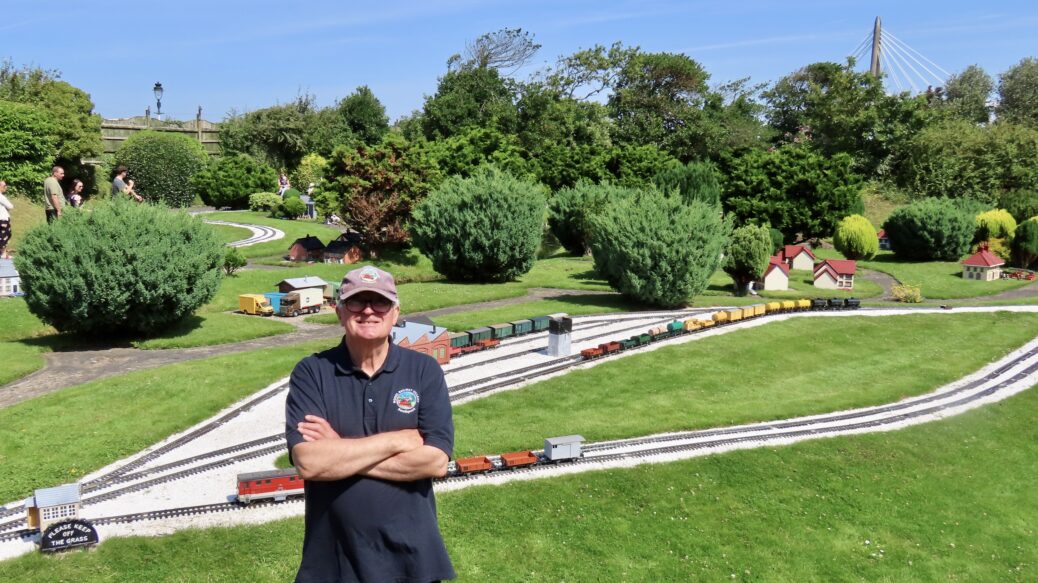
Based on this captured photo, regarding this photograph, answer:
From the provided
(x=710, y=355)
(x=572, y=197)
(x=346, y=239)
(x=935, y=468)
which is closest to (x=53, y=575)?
(x=935, y=468)

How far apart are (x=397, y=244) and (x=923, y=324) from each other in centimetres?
2855

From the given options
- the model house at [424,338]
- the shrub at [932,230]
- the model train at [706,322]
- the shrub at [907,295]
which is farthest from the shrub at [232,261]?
the shrub at [932,230]

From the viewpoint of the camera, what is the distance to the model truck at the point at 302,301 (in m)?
32.0

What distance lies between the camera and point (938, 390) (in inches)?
963

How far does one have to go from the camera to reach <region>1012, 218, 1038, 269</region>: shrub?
51.7 m

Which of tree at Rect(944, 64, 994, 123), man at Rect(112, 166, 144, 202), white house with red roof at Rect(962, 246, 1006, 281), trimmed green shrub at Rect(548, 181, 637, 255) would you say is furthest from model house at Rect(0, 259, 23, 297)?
tree at Rect(944, 64, 994, 123)

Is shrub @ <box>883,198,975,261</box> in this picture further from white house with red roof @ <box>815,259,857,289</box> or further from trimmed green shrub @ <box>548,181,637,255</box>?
trimmed green shrub @ <box>548,181,637,255</box>

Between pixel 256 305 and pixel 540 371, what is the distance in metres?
13.9

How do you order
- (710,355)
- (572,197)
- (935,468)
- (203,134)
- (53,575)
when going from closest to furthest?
(53,575)
(935,468)
(710,355)
(572,197)
(203,134)

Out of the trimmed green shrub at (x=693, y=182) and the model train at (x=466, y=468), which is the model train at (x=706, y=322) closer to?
the model train at (x=466, y=468)

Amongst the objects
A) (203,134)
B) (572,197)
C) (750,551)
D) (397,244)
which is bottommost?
(750,551)

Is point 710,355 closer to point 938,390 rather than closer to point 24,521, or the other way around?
point 938,390

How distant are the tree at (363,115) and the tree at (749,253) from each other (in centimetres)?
5463

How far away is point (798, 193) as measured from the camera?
6072cm
